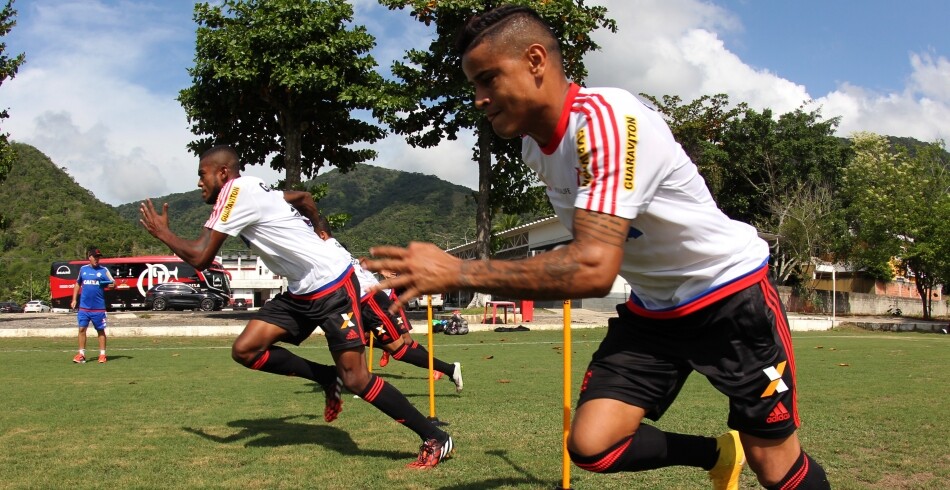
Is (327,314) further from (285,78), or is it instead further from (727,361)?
(285,78)

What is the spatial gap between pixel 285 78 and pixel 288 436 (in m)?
19.7

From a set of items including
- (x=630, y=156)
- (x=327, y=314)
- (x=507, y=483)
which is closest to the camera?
(x=630, y=156)

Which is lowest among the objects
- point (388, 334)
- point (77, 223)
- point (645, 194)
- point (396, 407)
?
point (396, 407)

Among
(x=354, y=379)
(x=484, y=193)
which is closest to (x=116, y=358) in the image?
(x=354, y=379)

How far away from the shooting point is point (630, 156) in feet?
7.68

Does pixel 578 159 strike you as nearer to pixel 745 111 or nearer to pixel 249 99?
pixel 249 99

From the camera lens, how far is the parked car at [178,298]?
44.4m

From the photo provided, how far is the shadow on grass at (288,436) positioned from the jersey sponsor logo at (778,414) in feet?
9.95

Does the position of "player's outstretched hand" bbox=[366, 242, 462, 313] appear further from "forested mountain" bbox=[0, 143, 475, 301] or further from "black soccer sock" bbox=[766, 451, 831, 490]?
"forested mountain" bbox=[0, 143, 475, 301]

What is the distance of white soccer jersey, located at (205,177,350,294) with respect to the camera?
550 centimetres

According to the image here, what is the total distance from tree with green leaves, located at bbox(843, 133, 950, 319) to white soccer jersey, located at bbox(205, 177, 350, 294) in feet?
118

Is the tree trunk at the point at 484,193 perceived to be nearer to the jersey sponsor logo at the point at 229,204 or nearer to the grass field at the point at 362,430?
the grass field at the point at 362,430

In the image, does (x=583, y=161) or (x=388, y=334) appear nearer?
(x=583, y=161)

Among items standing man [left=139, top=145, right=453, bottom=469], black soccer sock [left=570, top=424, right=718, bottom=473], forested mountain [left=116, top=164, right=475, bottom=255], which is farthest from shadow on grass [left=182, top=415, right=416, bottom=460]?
forested mountain [left=116, top=164, right=475, bottom=255]
